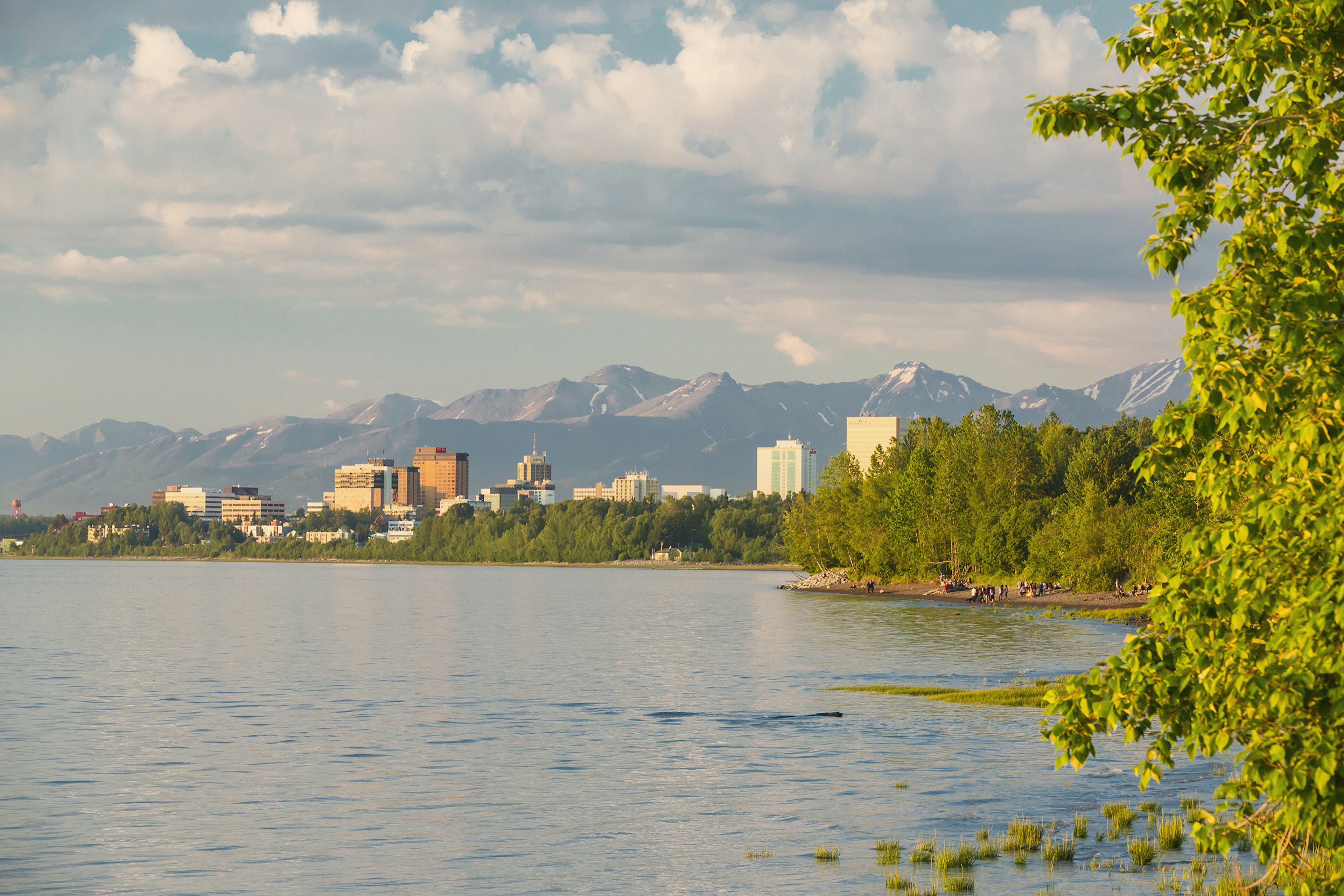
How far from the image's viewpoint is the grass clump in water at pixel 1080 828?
31.0 m

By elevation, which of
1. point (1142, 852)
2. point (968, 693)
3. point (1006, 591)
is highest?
point (1142, 852)

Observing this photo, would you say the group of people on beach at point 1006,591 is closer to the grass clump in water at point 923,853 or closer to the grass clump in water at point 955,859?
the grass clump in water at point 923,853

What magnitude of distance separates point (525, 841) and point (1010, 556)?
5894 inches

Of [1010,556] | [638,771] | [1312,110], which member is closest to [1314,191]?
[1312,110]

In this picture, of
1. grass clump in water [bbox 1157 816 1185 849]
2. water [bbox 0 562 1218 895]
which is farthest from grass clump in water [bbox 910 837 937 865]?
grass clump in water [bbox 1157 816 1185 849]

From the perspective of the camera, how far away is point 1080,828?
31.4 m

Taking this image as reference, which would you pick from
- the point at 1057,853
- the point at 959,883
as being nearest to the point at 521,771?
the point at 1057,853

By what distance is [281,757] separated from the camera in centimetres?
4725

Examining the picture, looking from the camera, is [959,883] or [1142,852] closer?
[959,883]

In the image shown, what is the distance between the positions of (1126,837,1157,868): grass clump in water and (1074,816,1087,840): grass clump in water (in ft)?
4.32

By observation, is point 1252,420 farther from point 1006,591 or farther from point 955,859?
point 1006,591

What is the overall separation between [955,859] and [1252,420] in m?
16.0

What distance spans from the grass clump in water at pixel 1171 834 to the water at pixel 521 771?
0.94m

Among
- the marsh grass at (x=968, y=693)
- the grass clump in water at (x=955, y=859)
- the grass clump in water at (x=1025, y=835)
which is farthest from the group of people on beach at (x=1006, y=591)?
the grass clump in water at (x=955, y=859)
